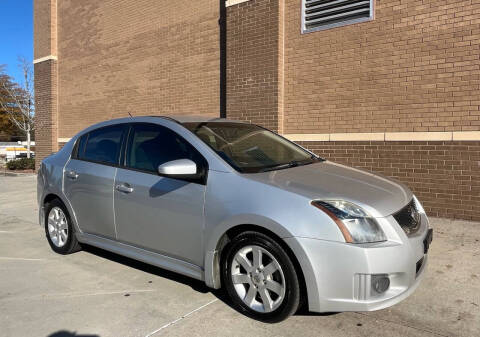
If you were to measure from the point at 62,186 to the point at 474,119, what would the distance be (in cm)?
605

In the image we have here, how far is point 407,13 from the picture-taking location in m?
7.01

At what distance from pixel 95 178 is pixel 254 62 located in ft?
17.3

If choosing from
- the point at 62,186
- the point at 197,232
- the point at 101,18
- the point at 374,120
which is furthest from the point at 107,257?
the point at 101,18

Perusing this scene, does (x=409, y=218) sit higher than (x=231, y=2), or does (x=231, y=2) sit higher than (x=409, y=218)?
(x=231, y=2)

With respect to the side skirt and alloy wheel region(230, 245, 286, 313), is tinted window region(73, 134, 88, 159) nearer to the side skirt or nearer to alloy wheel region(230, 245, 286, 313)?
the side skirt

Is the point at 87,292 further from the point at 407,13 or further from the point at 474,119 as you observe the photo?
the point at 407,13

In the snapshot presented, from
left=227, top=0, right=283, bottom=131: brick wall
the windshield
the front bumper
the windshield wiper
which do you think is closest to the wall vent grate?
left=227, top=0, right=283, bottom=131: brick wall

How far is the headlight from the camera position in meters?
2.86

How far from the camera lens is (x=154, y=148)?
159 inches

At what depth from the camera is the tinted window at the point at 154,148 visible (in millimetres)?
3795

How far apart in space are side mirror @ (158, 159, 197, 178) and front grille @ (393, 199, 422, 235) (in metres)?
1.63

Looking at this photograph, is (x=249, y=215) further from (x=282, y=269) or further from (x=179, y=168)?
(x=179, y=168)

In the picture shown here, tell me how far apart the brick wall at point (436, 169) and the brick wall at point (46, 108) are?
11.5 meters

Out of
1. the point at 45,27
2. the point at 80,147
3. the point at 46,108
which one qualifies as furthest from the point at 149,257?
the point at 45,27
